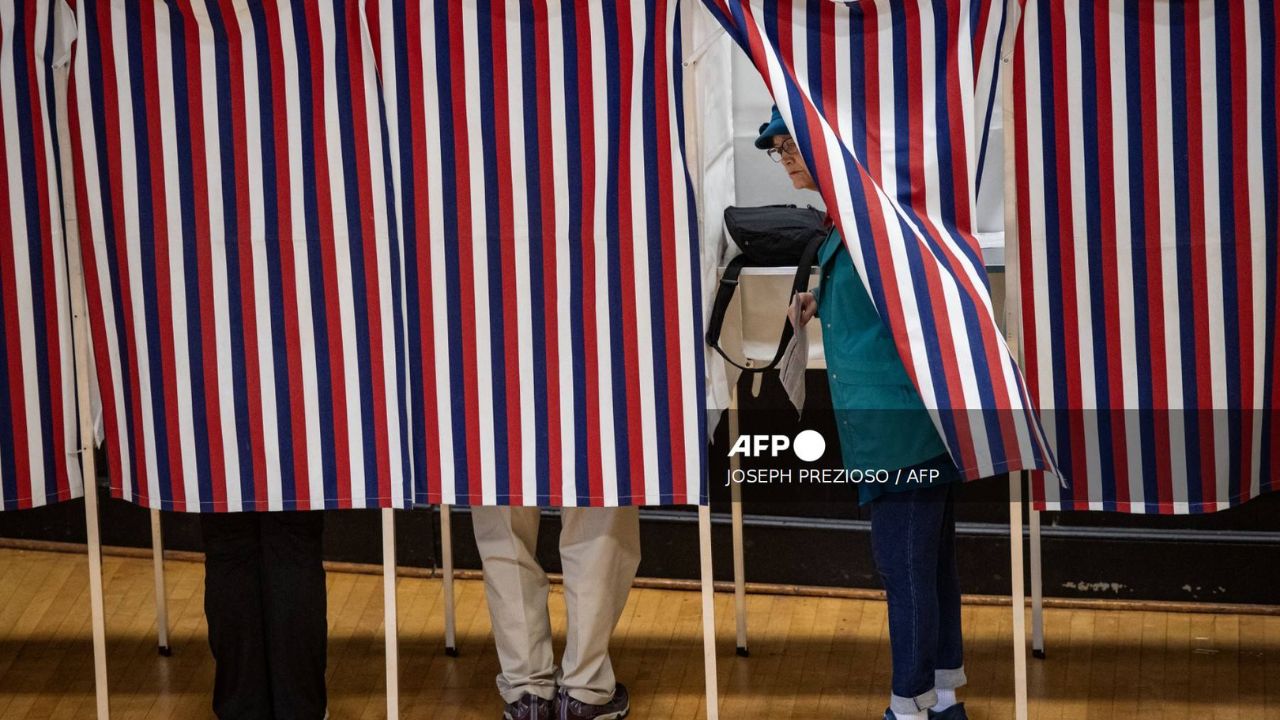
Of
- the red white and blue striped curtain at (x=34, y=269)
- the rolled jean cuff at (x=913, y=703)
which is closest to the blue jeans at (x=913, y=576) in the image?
the rolled jean cuff at (x=913, y=703)

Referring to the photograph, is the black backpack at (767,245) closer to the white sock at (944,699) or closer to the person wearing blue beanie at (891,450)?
the person wearing blue beanie at (891,450)

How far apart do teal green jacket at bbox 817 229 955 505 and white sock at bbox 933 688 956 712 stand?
21.7 inches

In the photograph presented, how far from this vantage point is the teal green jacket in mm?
3342

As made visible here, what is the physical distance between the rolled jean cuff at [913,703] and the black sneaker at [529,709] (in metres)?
0.84

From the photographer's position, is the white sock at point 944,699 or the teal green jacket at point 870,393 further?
the white sock at point 944,699

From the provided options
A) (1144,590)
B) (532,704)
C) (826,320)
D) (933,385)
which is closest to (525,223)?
(826,320)

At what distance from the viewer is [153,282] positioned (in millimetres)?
3498

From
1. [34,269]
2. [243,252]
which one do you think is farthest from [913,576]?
[34,269]

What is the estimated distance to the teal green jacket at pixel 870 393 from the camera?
334 centimetres

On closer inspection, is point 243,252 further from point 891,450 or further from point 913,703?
point 913,703

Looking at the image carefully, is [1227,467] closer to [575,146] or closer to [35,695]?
[575,146]
